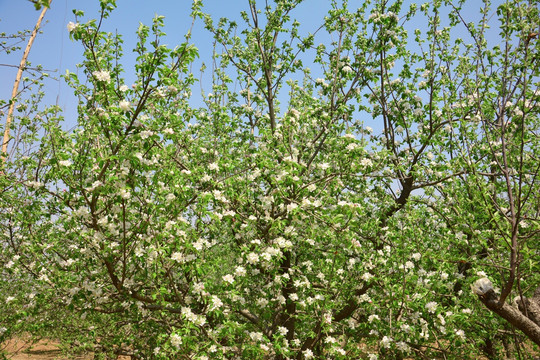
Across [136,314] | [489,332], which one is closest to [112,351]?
[136,314]

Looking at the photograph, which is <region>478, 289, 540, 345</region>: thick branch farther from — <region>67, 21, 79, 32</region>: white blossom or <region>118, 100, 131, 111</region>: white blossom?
<region>67, 21, 79, 32</region>: white blossom

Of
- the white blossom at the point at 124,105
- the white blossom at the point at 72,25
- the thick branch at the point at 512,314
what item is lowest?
the thick branch at the point at 512,314

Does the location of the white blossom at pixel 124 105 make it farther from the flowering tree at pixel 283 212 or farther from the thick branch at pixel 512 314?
the thick branch at pixel 512 314

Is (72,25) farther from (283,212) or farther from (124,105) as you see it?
(283,212)

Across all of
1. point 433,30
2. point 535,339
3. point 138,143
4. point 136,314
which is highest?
point 433,30

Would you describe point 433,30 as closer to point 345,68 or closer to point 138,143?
point 345,68

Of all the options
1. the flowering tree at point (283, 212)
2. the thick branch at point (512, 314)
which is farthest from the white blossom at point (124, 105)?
the thick branch at point (512, 314)

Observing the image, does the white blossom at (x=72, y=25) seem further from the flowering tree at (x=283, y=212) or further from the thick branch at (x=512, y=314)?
the thick branch at (x=512, y=314)

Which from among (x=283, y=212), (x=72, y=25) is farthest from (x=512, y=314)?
(x=72, y=25)

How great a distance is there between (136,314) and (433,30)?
7074 mm

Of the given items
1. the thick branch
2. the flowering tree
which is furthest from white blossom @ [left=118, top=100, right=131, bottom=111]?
the thick branch

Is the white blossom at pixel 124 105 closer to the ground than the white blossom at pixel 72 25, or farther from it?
closer to the ground

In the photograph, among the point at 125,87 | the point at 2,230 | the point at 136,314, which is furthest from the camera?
the point at 2,230

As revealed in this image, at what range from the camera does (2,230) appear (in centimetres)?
704
